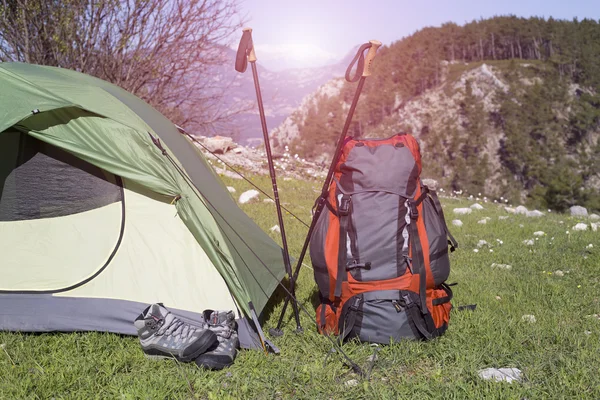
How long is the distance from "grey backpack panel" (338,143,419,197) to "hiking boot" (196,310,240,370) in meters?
1.16

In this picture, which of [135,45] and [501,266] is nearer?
[501,266]

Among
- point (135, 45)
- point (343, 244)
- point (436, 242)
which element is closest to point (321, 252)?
point (343, 244)

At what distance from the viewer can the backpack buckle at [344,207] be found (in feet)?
11.0

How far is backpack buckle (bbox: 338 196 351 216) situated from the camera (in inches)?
132

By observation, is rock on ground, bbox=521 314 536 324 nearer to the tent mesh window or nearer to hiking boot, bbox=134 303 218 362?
hiking boot, bbox=134 303 218 362

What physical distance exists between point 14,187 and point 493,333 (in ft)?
11.9

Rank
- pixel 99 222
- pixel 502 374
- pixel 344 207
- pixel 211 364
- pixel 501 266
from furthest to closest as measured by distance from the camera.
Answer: pixel 501 266
pixel 99 222
pixel 344 207
pixel 211 364
pixel 502 374

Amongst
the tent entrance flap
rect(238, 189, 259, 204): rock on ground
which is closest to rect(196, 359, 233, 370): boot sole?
the tent entrance flap

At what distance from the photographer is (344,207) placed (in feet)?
11.1

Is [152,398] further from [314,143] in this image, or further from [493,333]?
[314,143]

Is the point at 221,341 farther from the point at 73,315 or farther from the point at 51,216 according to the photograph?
the point at 51,216

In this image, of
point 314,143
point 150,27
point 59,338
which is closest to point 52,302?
point 59,338

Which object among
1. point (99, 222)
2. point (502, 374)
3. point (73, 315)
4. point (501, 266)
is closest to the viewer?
point (502, 374)

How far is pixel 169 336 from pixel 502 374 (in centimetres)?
202
